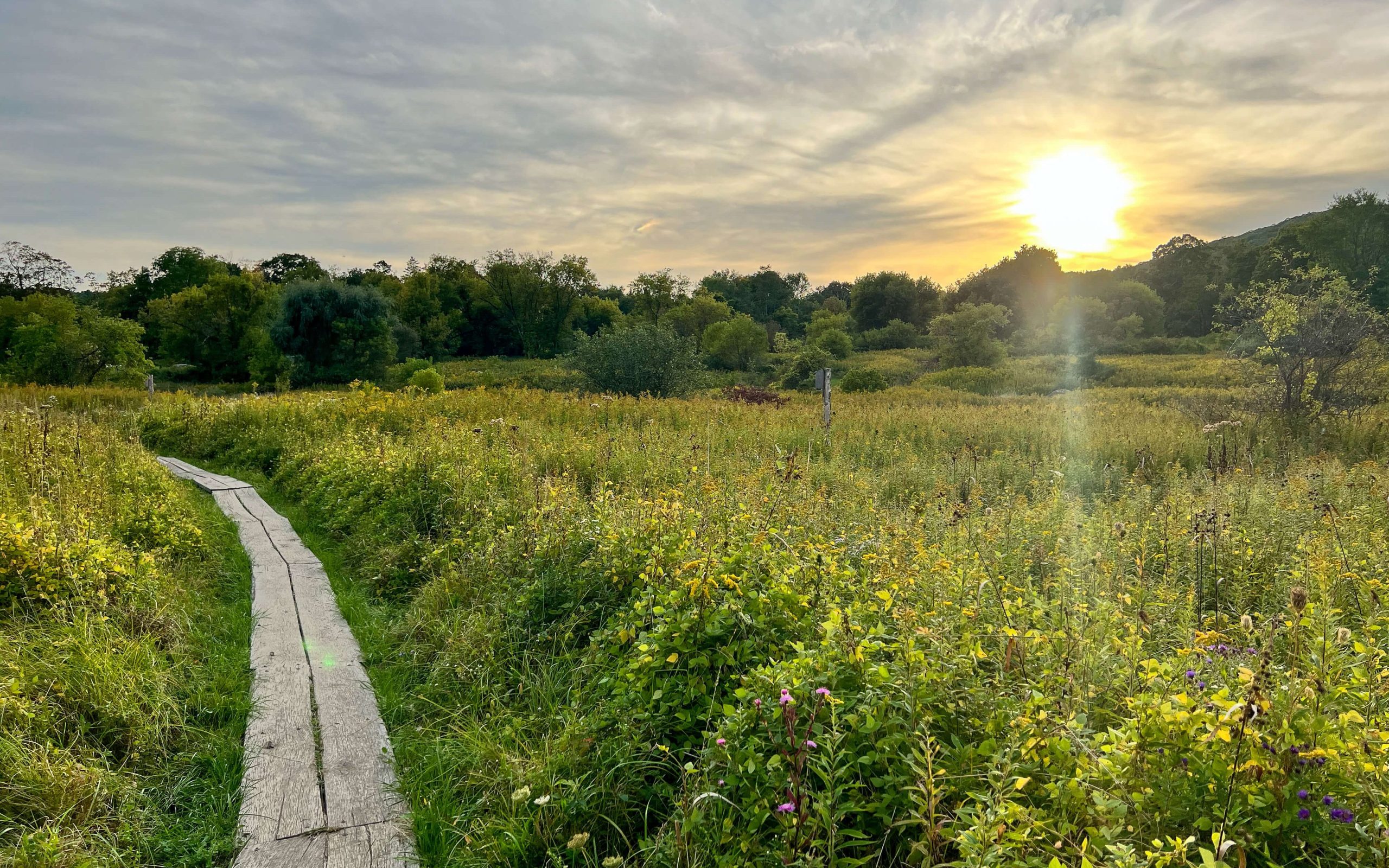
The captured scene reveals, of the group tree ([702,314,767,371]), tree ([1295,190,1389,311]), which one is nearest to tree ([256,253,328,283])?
tree ([702,314,767,371])

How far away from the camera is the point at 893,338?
62.2 meters

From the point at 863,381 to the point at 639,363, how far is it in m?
13.2

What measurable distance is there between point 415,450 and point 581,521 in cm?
428

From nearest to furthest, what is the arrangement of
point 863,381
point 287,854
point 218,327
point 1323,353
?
point 287,854 → point 1323,353 → point 863,381 → point 218,327

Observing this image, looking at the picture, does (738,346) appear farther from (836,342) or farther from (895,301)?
(895,301)

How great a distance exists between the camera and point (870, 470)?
28.4ft

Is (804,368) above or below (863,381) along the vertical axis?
above

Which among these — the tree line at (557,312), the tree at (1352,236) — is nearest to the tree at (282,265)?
the tree line at (557,312)

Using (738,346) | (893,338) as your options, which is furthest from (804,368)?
(893,338)

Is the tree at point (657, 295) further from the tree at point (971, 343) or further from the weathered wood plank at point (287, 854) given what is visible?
the weathered wood plank at point (287, 854)

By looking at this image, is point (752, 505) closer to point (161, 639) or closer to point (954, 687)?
point (954, 687)

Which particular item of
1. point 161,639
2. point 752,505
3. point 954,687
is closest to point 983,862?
point 954,687

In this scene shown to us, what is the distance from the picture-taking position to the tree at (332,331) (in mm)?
36406

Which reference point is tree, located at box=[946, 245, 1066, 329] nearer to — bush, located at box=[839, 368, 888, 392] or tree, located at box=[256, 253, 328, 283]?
bush, located at box=[839, 368, 888, 392]
